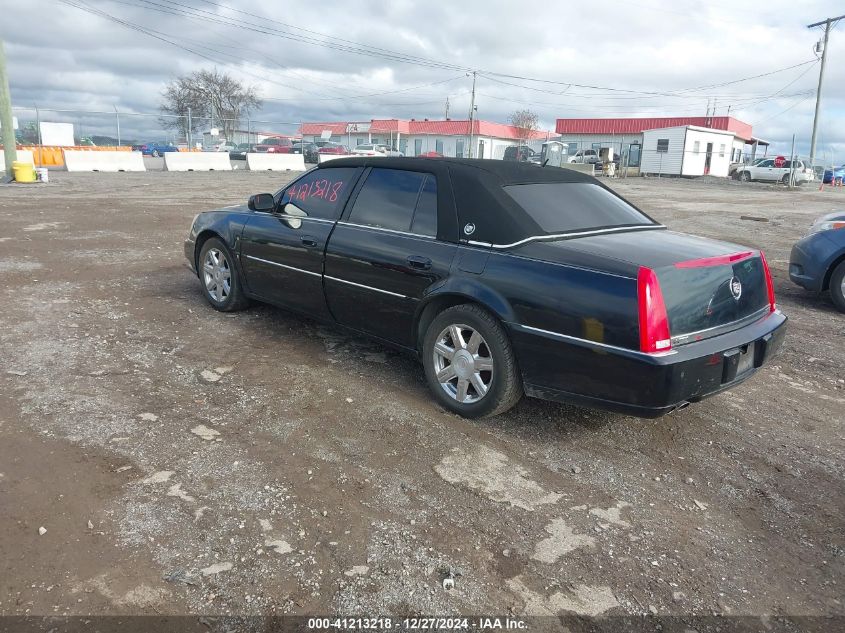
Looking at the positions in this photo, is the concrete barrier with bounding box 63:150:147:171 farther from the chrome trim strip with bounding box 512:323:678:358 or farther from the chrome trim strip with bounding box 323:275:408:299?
the chrome trim strip with bounding box 512:323:678:358

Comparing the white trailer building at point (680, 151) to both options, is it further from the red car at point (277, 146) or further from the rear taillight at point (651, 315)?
the rear taillight at point (651, 315)

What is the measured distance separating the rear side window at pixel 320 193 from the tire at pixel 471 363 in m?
1.41

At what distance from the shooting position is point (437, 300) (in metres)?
4.04

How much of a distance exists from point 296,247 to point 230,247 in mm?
1039

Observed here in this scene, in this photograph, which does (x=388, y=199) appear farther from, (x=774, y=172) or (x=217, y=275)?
(x=774, y=172)

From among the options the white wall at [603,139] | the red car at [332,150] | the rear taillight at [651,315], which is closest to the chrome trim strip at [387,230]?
the rear taillight at [651,315]

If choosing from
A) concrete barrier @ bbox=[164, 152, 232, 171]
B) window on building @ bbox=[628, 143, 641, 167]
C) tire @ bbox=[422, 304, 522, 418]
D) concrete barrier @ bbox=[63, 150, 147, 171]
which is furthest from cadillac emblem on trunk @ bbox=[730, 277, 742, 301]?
window on building @ bbox=[628, 143, 641, 167]

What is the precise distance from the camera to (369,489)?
10.5 ft

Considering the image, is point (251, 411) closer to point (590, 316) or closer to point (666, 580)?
point (590, 316)

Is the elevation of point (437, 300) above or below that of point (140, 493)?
above

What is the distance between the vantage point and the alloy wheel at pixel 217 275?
598 cm

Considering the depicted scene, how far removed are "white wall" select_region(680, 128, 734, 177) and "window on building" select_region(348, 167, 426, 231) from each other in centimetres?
4228

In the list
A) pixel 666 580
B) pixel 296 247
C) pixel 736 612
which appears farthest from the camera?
pixel 296 247

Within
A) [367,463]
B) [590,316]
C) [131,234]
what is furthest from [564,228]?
[131,234]
